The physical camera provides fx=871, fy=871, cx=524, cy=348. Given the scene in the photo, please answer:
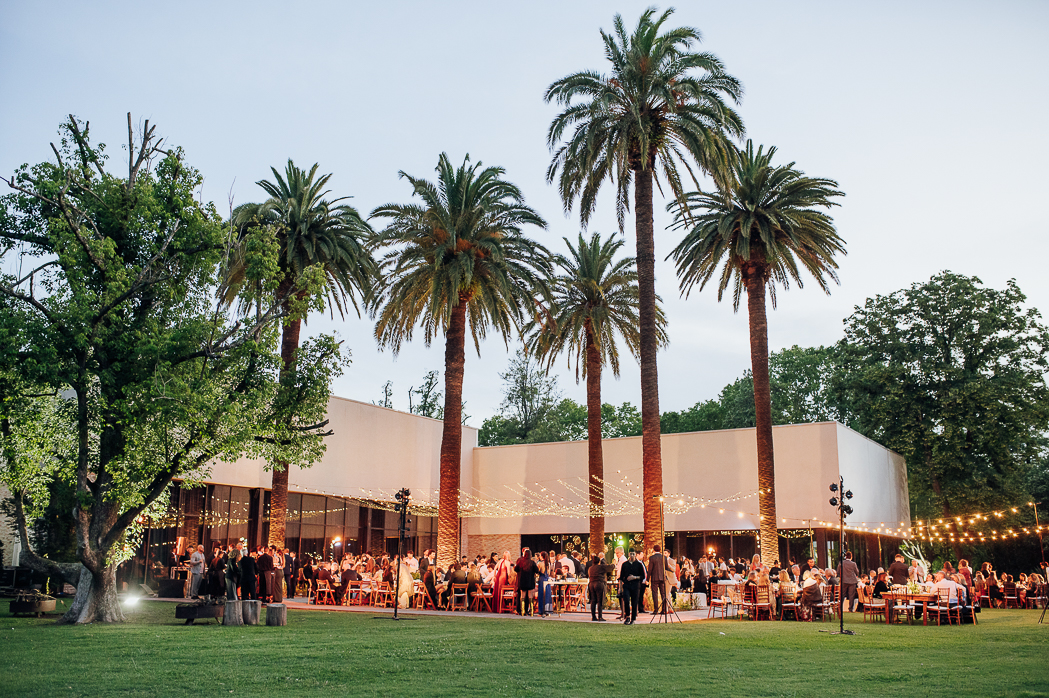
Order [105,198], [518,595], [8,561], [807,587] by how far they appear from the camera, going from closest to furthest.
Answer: [105,198] → [807,587] → [518,595] → [8,561]

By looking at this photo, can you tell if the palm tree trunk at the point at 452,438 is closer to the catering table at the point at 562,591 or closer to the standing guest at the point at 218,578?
the catering table at the point at 562,591

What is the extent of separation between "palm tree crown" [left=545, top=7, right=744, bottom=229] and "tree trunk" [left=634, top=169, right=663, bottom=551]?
1.02 m

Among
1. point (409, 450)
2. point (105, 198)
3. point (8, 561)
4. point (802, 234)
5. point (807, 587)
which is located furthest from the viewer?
point (409, 450)

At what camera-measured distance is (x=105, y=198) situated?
56.5 ft

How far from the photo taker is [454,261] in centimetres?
2645

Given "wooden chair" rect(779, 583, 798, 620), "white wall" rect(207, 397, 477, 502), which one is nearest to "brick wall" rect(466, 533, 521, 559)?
"white wall" rect(207, 397, 477, 502)

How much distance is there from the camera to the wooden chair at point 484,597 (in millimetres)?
22909

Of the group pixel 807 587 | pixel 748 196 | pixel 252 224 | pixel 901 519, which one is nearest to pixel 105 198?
pixel 252 224

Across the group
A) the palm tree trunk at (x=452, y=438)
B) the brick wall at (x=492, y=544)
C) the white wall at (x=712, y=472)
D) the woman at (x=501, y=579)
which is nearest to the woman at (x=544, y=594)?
the woman at (x=501, y=579)

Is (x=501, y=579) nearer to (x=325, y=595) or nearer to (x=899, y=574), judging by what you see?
(x=325, y=595)

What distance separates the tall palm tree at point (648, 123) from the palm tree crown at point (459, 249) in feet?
9.80

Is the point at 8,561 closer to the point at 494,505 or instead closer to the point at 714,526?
the point at 494,505

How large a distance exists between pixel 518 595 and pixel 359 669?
39.1 ft

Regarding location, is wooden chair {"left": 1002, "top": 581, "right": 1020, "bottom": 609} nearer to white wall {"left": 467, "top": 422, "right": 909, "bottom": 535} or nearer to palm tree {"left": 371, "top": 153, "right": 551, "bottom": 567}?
white wall {"left": 467, "top": 422, "right": 909, "bottom": 535}
